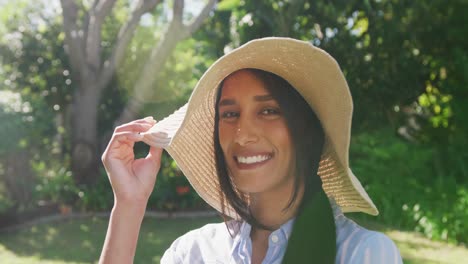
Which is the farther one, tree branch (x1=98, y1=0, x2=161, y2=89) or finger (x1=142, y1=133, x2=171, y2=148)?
tree branch (x1=98, y1=0, x2=161, y2=89)

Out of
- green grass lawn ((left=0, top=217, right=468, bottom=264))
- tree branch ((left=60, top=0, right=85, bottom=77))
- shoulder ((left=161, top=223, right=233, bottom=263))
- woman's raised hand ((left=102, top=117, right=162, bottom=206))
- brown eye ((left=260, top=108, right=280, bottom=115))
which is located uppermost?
tree branch ((left=60, top=0, right=85, bottom=77))

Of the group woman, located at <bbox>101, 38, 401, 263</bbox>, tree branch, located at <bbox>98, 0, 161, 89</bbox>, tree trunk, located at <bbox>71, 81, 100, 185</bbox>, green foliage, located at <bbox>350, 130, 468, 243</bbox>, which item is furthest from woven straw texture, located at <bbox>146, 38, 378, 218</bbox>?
tree trunk, located at <bbox>71, 81, 100, 185</bbox>

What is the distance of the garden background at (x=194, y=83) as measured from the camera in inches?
338

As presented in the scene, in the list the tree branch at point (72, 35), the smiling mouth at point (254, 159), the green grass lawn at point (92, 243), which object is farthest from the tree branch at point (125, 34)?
the smiling mouth at point (254, 159)

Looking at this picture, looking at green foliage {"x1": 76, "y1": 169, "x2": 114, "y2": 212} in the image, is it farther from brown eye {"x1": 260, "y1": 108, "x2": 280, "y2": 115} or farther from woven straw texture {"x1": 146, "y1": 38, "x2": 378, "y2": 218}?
brown eye {"x1": 260, "y1": 108, "x2": 280, "y2": 115}

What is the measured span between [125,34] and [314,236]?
795 cm

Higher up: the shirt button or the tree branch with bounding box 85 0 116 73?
the tree branch with bounding box 85 0 116 73

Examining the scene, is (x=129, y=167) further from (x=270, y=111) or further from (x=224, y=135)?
(x=270, y=111)

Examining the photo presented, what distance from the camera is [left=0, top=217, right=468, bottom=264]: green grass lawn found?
610 cm

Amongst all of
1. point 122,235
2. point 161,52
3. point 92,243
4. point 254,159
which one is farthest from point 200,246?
point 161,52

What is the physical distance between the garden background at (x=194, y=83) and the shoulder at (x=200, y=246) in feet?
20.8

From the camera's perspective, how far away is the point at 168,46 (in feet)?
27.6

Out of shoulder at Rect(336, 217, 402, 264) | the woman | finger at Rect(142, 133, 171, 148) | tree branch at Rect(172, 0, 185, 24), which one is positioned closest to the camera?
shoulder at Rect(336, 217, 402, 264)

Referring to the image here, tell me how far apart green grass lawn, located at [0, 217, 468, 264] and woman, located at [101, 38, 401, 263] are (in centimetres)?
442
